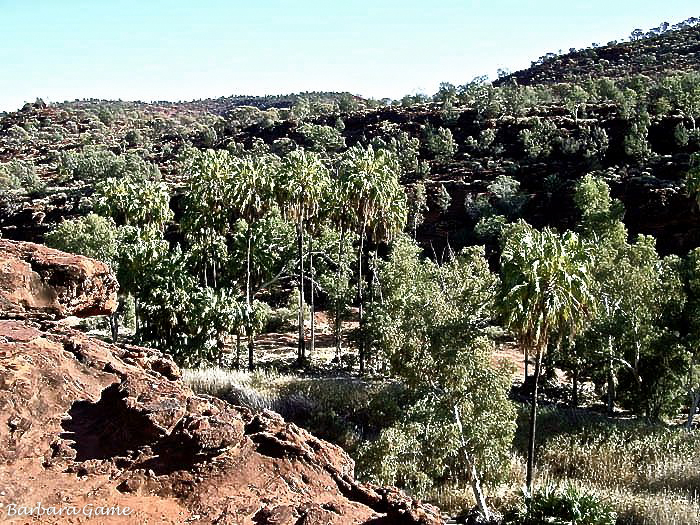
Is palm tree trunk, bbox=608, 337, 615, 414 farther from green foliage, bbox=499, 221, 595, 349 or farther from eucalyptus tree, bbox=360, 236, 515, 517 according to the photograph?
eucalyptus tree, bbox=360, 236, 515, 517

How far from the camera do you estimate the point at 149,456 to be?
25.1ft

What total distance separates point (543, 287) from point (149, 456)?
10.5 m

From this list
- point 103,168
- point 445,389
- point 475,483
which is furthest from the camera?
point 103,168

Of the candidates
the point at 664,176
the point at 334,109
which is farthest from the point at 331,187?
the point at 334,109

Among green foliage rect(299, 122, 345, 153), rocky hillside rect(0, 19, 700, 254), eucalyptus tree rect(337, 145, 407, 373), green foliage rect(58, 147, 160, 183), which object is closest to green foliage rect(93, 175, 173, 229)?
eucalyptus tree rect(337, 145, 407, 373)

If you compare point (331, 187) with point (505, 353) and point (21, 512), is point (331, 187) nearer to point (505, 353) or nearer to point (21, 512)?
point (505, 353)

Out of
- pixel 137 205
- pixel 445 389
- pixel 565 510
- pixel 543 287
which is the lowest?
pixel 565 510

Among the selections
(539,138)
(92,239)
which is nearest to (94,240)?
(92,239)

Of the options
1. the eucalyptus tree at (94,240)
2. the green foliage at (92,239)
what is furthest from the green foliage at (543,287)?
the green foliage at (92,239)

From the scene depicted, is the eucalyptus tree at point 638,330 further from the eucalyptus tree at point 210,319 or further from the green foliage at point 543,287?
the eucalyptus tree at point 210,319

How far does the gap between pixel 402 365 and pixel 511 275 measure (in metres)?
3.64

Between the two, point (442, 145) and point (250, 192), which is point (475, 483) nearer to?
point (250, 192)

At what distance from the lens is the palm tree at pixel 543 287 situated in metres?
15.0

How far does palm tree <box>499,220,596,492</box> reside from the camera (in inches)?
590
